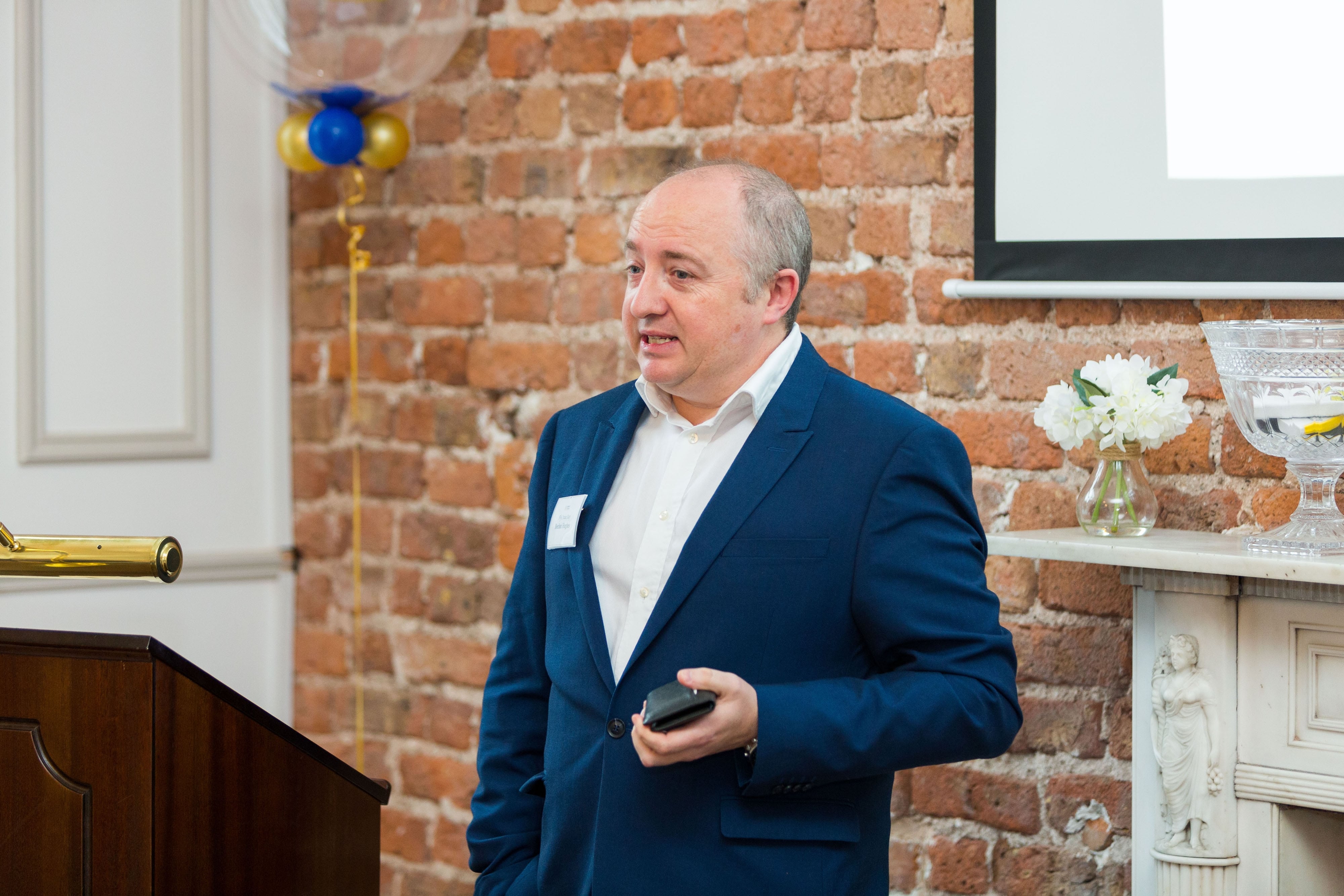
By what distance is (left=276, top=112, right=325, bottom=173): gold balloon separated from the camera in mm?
2732

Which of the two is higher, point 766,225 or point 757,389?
point 766,225

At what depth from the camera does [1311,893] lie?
1.71 meters

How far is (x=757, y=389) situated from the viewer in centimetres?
153

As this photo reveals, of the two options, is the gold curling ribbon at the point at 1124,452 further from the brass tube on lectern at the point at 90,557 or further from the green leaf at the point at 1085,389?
the brass tube on lectern at the point at 90,557

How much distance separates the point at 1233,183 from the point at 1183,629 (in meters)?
0.67

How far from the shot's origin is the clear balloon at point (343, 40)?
247cm

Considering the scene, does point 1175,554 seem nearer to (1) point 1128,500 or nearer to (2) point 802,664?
(1) point 1128,500

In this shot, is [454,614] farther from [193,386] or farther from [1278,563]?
[1278,563]

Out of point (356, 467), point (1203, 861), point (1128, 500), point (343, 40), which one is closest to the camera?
point (1203, 861)

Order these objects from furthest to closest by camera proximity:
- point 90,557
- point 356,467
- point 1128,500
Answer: point 356,467
point 1128,500
point 90,557

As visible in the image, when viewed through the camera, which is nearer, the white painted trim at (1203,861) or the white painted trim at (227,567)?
the white painted trim at (1203,861)

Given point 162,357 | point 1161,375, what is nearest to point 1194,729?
Answer: point 1161,375

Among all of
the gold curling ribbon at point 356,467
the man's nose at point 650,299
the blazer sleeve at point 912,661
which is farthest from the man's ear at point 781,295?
the gold curling ribbon at point 356,467

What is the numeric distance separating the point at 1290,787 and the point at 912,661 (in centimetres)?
59
